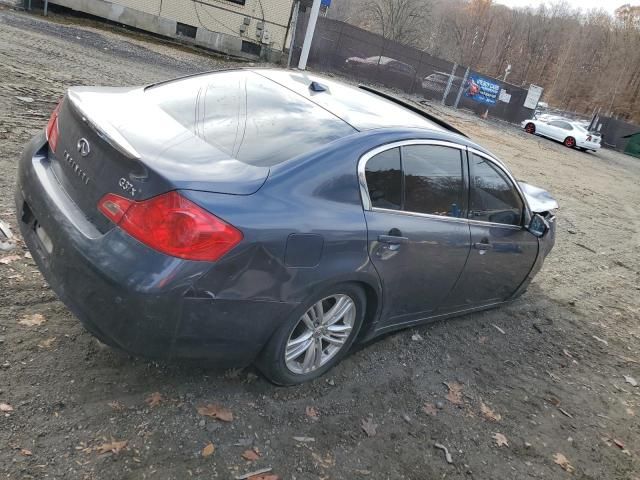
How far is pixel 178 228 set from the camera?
2.31 meters

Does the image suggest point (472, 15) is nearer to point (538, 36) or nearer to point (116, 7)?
point (538, 36)

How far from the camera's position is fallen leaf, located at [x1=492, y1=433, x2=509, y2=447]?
3.27 meters

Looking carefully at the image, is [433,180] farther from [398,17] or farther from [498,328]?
[398,17]

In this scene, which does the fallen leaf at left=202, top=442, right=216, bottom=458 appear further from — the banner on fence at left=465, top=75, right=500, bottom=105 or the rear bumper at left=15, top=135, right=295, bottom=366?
the banner on fence at left=465, top=75, right=500, bottom=105

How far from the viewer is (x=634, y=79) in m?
73.7

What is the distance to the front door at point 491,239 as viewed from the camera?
3900 millimetres

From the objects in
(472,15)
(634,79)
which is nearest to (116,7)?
(634,79)

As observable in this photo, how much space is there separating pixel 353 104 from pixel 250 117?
79 centimetres

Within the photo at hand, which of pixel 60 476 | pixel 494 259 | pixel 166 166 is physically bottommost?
pixel 60 476

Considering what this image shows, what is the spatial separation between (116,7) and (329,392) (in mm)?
20812

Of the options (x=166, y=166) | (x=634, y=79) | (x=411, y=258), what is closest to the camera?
(x=166, y=166)

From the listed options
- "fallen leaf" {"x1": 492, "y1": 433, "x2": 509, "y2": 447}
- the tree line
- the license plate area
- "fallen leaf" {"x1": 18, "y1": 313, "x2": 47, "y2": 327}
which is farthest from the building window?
the tree line

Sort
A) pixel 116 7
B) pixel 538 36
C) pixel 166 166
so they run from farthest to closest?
pixel 538 36, pixel 116 7, pixel 166 166

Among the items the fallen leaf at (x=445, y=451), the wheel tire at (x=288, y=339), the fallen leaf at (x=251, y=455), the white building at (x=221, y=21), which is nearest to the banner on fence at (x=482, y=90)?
the white building at (x=221, y=21)
